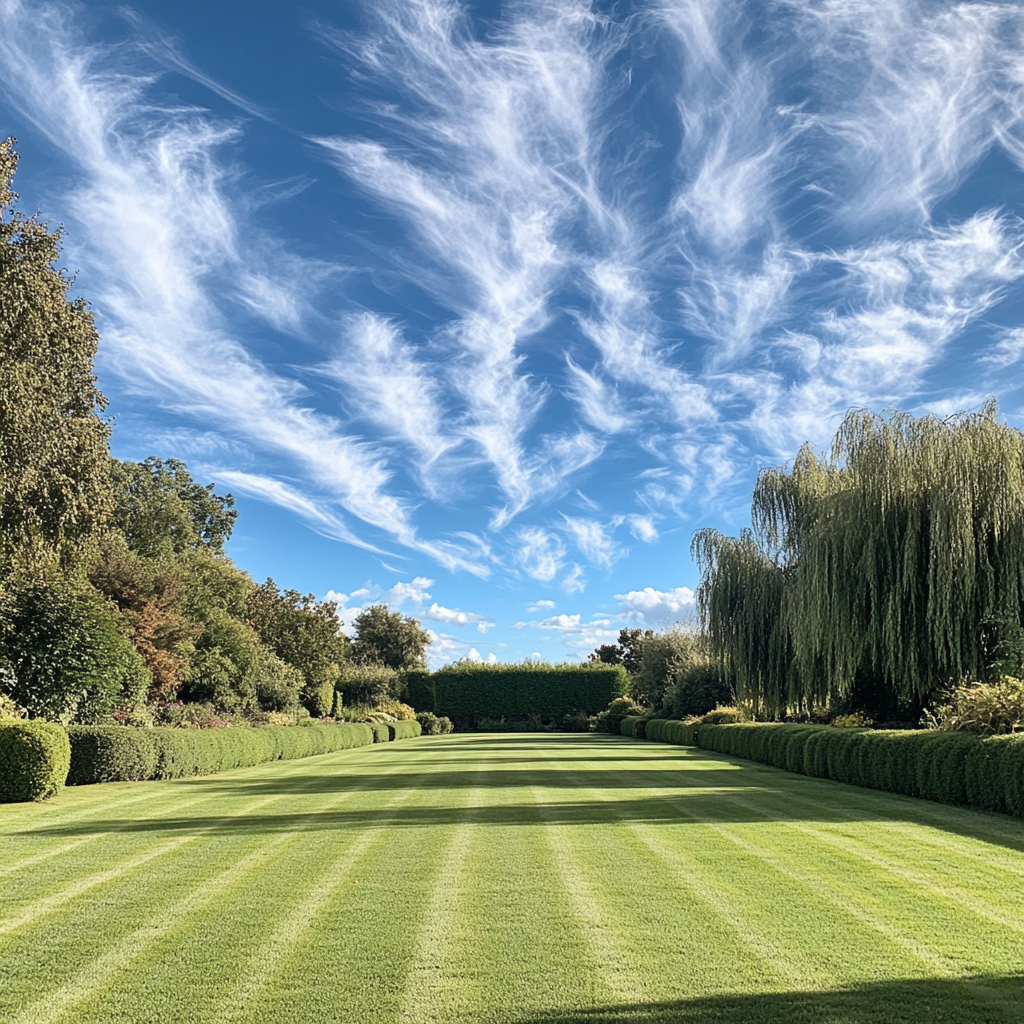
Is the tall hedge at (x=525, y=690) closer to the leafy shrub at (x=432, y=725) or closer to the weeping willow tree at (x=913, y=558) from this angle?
the leafy shrub at (x=432, y=725)

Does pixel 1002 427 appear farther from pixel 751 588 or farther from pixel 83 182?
pixel 83 182

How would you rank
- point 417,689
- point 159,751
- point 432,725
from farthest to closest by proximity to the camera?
point 417,689 < point 432,725 < point 159,751

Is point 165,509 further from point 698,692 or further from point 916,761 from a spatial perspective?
point 916,761

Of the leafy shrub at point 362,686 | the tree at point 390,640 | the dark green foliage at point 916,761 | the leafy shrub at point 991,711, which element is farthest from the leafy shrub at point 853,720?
the tree at point 390,640

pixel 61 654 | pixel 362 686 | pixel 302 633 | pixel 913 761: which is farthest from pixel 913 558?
pixel 362 686

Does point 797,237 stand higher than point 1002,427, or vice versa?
point 797,237

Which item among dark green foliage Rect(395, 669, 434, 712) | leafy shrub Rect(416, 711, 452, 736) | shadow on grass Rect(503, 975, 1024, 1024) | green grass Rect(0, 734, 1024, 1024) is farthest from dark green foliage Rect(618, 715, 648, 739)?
shadow on grass Rect(503, 975, 1024, 1024)

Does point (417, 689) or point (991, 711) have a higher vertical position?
point (991, 711)

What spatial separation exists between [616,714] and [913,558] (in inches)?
1097

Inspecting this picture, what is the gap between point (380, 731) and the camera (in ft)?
107

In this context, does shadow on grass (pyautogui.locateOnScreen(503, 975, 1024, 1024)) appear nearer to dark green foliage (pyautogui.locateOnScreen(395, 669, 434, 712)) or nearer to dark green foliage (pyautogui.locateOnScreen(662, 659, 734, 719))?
dark green foliage (pyautogui.locateOnScreen(662, 659, 734, 719))

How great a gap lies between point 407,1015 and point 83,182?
13.8m

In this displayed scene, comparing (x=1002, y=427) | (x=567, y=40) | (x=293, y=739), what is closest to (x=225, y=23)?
(x=567, y=40)

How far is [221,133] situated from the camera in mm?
12703
